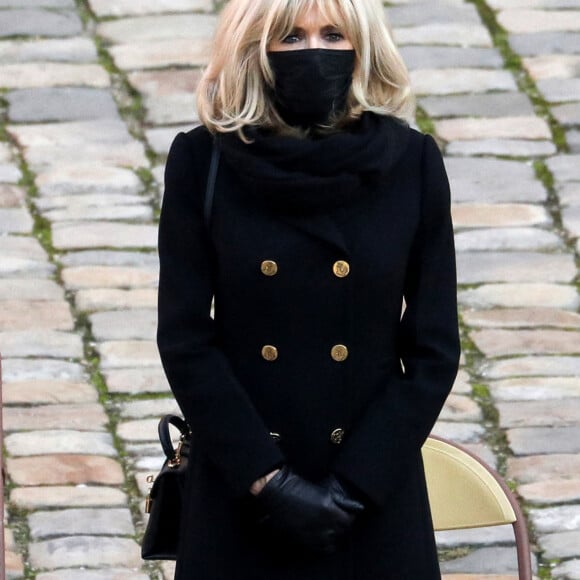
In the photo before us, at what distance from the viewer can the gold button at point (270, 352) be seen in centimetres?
275

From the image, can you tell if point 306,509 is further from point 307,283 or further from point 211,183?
point 211,183

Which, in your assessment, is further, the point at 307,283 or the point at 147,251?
the point at 147,251

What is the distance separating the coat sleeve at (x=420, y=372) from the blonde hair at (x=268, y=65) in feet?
0.50

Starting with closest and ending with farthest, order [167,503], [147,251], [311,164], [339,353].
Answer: [311,164] → [339,353] → [167,503] → [147,251]

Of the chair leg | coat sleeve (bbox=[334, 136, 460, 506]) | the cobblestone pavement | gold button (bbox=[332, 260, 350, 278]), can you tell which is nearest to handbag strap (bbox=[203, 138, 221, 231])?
gold button (bbox=[332, 260, 350, 278])

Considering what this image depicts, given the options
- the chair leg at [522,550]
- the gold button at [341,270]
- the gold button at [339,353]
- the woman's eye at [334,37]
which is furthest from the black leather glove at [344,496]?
the woman's eye at [334,37]

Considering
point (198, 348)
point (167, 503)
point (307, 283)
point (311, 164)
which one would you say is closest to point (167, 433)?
point (167, 503)

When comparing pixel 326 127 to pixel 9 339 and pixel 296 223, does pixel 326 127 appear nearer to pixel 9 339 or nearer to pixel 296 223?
pixel 296 223

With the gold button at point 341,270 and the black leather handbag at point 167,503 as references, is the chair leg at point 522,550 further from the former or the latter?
Answer: the gold button at point 341,270

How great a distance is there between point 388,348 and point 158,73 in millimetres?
4517

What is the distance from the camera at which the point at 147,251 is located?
5.80m

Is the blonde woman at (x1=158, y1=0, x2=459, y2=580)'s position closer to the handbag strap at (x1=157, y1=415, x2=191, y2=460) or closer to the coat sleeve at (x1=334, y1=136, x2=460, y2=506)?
the coat sleeve at (x1=334, y1=136, x2=460, y2=506)

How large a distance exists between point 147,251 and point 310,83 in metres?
3.21

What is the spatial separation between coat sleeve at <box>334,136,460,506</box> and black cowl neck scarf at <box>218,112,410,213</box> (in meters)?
0.13
